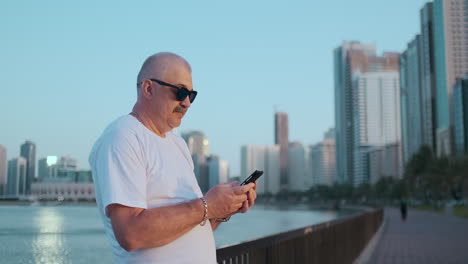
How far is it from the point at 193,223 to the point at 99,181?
1.08 ft

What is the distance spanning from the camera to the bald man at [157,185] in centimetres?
171

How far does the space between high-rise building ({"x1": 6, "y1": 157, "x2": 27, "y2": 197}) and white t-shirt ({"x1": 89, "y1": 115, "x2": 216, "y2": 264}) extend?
132262mm

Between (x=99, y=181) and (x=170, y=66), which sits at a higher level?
(x=170, y=66)

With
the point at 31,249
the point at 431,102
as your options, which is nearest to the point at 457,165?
the point at 31,249

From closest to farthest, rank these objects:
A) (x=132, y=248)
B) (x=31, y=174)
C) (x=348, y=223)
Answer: (x=132, y=248), (x=348, y=223), (x=31, y=174)

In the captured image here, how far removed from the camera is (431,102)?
154 meters

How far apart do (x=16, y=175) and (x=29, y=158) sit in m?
4.79

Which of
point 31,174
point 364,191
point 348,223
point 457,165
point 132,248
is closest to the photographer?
point 132,248

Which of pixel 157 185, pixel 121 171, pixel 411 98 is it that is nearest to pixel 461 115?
pixel 411 98

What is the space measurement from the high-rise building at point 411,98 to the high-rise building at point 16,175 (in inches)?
3994

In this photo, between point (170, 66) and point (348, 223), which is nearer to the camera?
point (170, 66)

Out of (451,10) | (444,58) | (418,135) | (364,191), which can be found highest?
(451,10)

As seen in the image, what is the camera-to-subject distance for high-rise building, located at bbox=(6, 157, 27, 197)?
127 m

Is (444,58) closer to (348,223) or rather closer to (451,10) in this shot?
(451,10)
